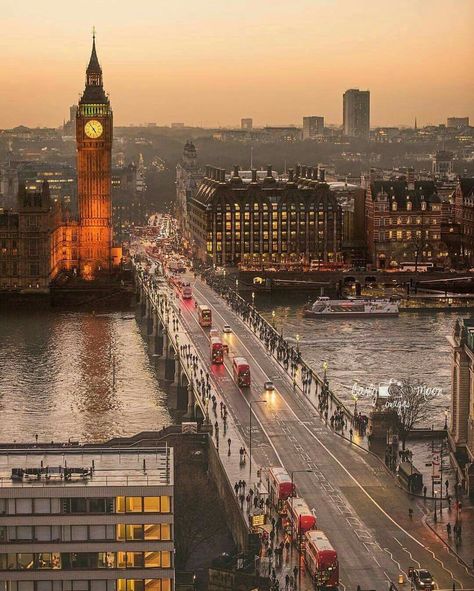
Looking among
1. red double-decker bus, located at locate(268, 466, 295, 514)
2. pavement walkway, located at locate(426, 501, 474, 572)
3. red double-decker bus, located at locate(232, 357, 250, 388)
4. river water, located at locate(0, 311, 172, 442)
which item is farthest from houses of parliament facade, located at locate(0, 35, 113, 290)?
pavement walkway, located at locate(426, 501, 474, 572)

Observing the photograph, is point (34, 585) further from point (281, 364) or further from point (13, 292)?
point (13, 292)

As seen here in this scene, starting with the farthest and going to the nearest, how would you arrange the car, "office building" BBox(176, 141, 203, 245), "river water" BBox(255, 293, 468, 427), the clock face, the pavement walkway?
"office building" BBox(176, 141, 203, 245) → the clock face → "river water" BBox(255, 293, 468, 427) → the pavement walkway → the car

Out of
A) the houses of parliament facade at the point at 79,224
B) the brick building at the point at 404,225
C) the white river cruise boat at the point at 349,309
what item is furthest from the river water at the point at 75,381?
the brick building at the point at 404,225

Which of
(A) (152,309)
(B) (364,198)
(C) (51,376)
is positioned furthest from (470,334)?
(B) (364,198)

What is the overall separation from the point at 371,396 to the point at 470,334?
7.18 m

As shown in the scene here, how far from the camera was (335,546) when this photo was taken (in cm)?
1730

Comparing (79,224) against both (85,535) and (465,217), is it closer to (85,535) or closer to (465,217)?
(465,217)

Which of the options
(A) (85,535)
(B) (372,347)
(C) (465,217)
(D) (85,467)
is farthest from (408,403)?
(C) (465,217)

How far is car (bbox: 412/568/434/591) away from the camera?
620 inches

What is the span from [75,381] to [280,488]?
13337mm

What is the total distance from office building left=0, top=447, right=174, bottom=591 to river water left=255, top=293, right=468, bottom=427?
12.2 metres

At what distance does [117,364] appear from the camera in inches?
1341

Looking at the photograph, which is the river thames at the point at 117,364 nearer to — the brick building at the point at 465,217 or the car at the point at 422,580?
the brick building at the point at 465,217

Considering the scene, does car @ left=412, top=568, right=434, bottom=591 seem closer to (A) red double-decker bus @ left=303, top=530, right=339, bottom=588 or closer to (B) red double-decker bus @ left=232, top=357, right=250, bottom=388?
(A) red double-decker bus @ left=303, top=530, right=339, bottom=588
